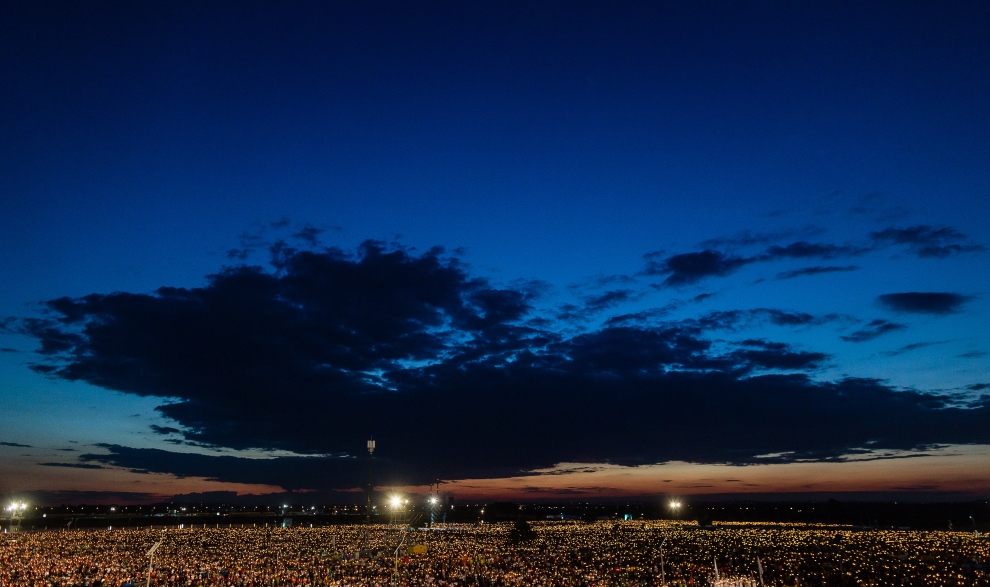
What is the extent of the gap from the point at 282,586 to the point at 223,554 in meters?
25.2

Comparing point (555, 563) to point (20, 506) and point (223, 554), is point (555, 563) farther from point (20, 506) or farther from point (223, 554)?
point (20, 506)

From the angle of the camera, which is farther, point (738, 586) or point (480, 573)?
point (480, 573)

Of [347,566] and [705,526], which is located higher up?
[347,566]

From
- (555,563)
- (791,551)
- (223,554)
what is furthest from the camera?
(791,551)

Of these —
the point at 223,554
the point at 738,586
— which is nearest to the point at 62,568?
the point at 223,554

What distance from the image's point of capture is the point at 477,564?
55.9 m

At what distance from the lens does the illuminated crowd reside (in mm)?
43906

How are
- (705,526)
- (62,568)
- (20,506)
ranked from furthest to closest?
(705,526) < (20,506) < (62,568)

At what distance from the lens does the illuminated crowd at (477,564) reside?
43.9 m

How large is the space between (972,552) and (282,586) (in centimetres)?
7586

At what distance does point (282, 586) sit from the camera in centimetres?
4141

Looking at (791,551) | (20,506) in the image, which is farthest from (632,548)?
(20,506)

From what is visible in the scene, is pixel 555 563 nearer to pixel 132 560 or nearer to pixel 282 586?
pixel 282 586

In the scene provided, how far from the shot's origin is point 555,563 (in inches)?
2248
